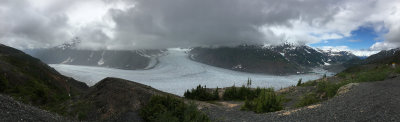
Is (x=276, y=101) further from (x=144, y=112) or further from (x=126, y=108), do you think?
(x=126, y=108)

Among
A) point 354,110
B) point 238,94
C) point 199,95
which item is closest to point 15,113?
point 354,110

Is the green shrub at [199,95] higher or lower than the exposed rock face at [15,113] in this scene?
lower

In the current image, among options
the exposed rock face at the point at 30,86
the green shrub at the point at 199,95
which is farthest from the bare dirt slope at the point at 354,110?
the exposed rock face at the point at 30,86

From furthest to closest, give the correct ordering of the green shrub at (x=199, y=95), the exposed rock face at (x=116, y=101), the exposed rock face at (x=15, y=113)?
the green shrub at (x=199, y=95) < the exposed rock face at (x=116, y=101) < the exposed rock face at (x=15, y=113)

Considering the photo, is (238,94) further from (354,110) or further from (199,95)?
(354,110)

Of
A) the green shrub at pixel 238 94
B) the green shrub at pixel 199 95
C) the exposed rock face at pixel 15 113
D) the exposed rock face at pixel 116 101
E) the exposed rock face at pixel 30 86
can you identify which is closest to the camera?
the exposed rock face at pixel 15 113

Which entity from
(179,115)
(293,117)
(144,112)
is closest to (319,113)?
(293,117)

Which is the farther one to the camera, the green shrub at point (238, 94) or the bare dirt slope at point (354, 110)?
the green shrub at point (238, 94)

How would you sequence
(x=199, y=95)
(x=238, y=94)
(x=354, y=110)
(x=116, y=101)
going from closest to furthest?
(x=354, y=110) → (x=116, y=101) → (x=199, y=95) → (x=238, y=94)

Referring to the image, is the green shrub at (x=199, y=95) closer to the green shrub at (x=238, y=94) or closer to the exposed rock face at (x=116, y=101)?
the green shrub at (x=238, y=94)
